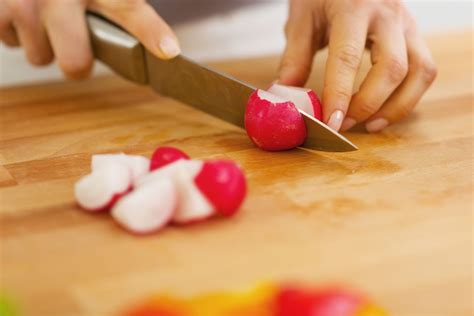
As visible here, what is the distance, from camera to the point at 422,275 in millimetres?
1042

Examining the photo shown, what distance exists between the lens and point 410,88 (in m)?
1.66

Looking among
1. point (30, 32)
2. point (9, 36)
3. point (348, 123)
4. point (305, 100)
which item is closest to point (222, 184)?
point (305, 100)

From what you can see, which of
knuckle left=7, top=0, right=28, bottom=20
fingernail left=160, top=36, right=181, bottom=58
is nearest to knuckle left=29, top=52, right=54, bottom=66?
knuckle left=7, top=0, right=28, bottom=20

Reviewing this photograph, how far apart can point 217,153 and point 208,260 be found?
440mm

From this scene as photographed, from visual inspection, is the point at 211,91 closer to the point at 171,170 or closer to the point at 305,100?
the point at 305,100

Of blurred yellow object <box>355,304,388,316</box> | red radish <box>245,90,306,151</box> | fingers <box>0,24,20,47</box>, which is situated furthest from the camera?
→ fingers <box>0,24,20,47</box>

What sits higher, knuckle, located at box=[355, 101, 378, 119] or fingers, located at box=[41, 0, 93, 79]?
fingers, located at box=[41, 0, 93, 79]

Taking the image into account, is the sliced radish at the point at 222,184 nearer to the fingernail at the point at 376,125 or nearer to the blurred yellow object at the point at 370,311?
the blurred yellow object at the point at 370,311

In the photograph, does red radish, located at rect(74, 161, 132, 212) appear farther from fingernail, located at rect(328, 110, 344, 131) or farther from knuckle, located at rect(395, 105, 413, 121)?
knuckle, located at rect(395, 105, 413, 121)

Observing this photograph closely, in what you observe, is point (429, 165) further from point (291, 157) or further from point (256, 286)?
point (256, 286)

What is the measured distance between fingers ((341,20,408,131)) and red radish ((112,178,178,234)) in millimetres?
569

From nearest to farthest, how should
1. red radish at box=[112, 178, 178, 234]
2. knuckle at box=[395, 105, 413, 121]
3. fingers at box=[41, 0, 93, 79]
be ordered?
red radish at box=[112, 178, 178, 234] → knuckle at box=[395, 105, 413, 121] → fingers at box=[41, 0, 93, 79]

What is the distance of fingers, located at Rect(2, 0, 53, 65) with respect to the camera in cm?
184

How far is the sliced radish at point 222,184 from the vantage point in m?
1.17
